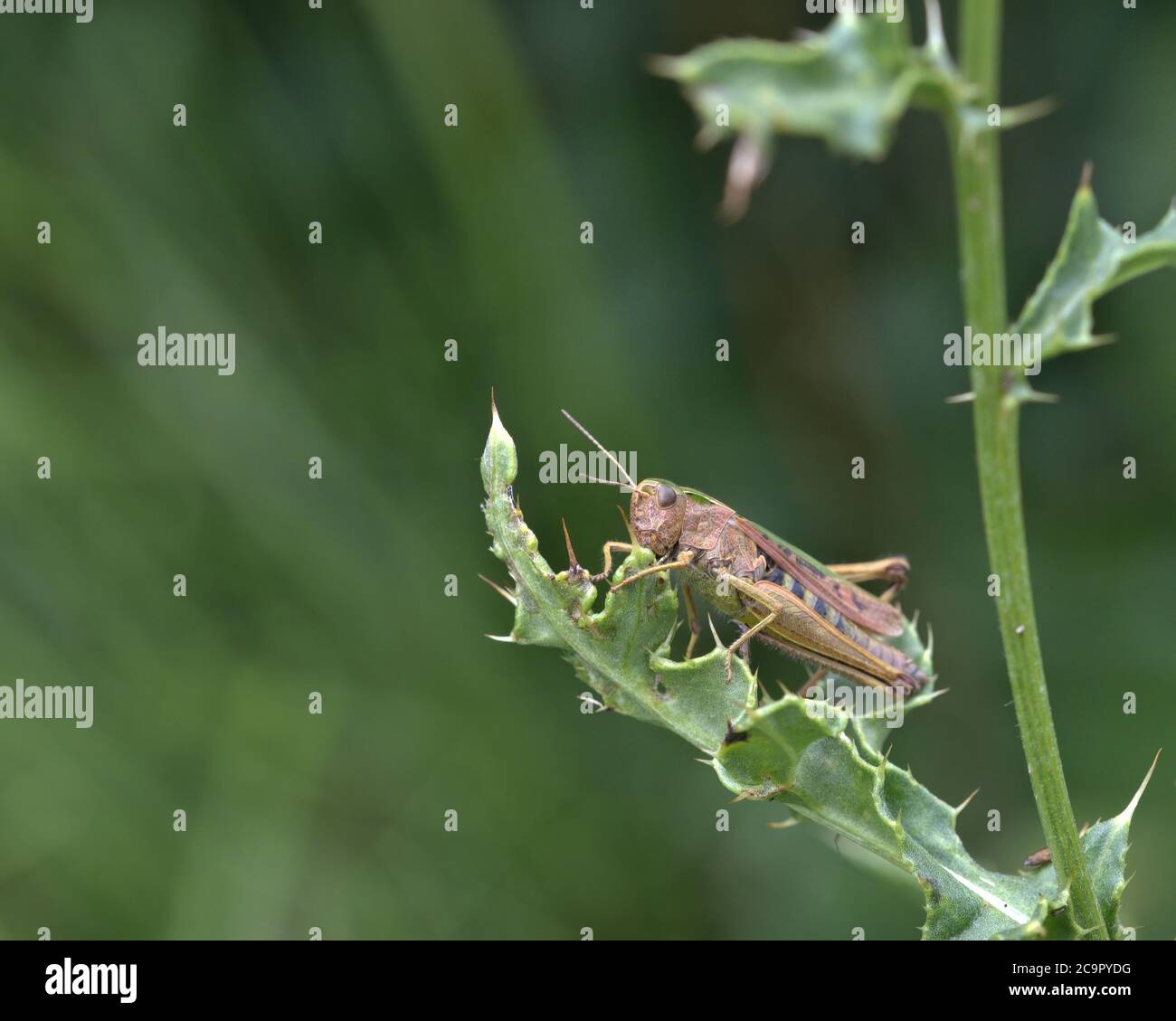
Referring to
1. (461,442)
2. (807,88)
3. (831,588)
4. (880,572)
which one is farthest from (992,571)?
(461,442)

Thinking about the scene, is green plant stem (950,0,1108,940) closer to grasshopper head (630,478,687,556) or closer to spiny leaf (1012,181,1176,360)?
spiny leaf (1012,181,1176,360)

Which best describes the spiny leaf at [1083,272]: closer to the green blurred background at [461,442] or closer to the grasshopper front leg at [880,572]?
the grasshopper front leg at [880,572]

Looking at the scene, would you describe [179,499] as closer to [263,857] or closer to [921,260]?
[263,857]

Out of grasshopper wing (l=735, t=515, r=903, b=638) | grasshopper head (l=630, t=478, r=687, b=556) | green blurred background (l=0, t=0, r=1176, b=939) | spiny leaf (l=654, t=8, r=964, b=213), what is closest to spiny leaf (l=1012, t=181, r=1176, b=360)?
spiny leaf (l=654, t=8, r=964, b=213)

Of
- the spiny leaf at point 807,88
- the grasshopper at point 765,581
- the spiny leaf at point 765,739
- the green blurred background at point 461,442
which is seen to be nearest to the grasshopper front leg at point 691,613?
the grasshopper at point 765,581

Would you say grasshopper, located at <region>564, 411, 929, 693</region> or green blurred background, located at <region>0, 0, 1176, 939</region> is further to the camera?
green blurred background, located at <region>0, 0, 1176, 939</region>

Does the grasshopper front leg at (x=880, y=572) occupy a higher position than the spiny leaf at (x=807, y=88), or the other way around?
the spiny leaf at (x=807, y=88)
